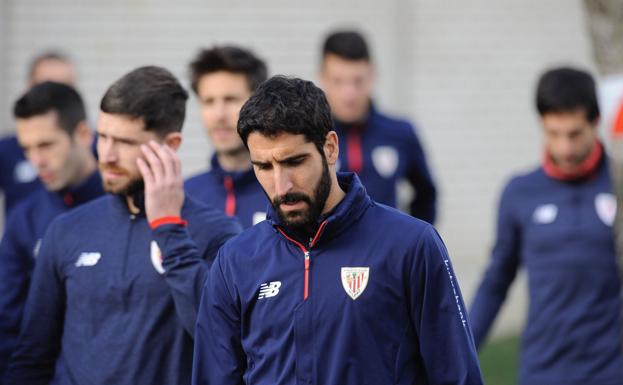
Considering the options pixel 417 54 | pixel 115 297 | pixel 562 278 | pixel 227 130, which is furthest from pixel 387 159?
pixel 417 54

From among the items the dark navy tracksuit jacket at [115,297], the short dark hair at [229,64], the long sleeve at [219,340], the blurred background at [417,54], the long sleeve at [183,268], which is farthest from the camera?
the blurred background at [417,54]

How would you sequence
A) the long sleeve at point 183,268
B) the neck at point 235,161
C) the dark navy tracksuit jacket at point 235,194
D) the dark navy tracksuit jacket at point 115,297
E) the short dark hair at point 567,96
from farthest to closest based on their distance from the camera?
the short dark hair at point 567,96
the neck at point 235,161
the dark navy tracksuit jacket at point 235,194
the dark navy tracksuit jacket at point 115,297
the long sleeve at point 183,268

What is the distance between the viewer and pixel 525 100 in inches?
563

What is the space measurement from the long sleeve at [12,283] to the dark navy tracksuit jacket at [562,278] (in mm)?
2206

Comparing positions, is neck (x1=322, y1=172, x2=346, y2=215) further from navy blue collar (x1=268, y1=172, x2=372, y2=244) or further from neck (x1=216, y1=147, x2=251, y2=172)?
neck (x1=216, y1=147, x2=251, y2=172)

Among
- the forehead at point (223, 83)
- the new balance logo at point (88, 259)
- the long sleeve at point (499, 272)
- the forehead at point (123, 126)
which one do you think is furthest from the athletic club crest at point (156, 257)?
the long sleeve at point (499, 272)

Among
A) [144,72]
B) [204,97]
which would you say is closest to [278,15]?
[204,97]

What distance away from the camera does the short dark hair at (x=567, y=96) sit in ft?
21.9

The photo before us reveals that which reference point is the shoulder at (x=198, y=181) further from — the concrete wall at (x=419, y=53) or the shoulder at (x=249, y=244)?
the concrete wall at (x=419, y=53)

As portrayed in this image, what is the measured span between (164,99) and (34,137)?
173cm

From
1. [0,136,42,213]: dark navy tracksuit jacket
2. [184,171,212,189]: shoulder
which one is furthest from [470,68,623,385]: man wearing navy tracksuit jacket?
[0,136,42,213]: dark navy tracksuit jacket

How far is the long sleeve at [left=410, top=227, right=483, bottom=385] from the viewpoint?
13.8 feet

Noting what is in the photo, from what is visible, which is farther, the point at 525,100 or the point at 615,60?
the point at 525,100

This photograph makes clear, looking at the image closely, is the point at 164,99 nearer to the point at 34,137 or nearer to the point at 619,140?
the point at 34,137
